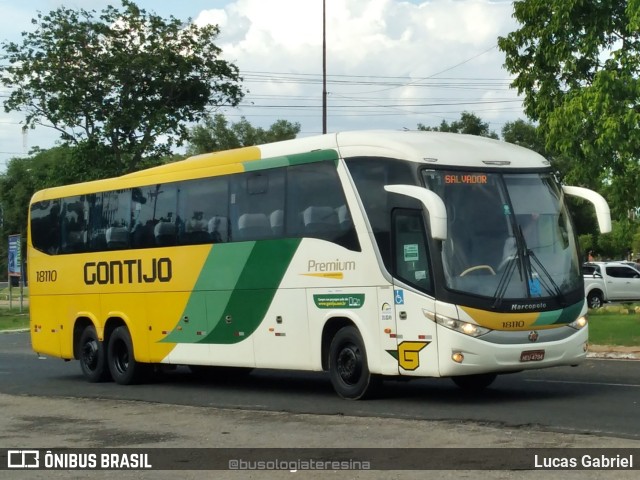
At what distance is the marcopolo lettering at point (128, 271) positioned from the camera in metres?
19.5

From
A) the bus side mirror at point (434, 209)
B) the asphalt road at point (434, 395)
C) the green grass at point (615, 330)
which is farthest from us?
the green grass at point (615, 330)

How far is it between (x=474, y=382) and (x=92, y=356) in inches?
314

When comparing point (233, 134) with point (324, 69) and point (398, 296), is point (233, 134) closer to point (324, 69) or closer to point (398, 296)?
point (324, 69)

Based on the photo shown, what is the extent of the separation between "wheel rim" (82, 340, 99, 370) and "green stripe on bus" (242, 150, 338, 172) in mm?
5602

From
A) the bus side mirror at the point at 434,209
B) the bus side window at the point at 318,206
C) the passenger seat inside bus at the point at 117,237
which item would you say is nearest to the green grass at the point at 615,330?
the bus side window at the point at 318,206

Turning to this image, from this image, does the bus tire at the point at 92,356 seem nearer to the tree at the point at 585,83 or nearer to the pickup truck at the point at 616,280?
the tree at the point at 585,83

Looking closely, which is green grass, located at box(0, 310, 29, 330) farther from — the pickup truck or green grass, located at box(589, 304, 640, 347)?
green grass, located at box(589, 304, 640, 347)

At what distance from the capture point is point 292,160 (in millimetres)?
16719

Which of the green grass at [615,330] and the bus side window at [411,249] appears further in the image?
the green grass at [615,330]

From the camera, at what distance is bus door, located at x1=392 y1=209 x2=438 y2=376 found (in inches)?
564

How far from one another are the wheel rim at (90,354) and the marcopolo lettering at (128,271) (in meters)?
1.13

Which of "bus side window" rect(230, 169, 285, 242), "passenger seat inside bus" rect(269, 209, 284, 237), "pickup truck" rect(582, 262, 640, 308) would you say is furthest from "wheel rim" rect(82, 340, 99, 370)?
"pickup truck" rect(582, 262, 640, 308)

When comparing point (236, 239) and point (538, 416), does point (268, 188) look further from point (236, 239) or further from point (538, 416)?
point (538, 416)

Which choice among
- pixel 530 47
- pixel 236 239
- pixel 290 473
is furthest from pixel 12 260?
pixel 290 473
